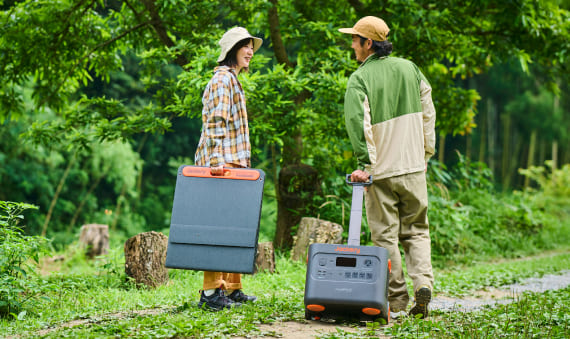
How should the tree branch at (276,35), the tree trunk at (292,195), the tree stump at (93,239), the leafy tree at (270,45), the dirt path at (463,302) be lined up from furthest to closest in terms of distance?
1. the tree stump at (93,239)
2. the tree trunk at (292,195)
3. the tree branch at (276,35)
4. the leafy tree at (270,45)
5. the dirt path at (463,302)

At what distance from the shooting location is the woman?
3609mm

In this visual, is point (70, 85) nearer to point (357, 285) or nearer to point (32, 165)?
point (357, 285)

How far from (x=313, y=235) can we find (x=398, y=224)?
8.73 feet

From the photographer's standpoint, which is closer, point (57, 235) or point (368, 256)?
point (368, 256)

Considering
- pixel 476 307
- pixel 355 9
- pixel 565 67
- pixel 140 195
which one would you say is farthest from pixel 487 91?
pixel 476 307

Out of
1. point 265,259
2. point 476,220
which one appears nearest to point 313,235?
point 265,259

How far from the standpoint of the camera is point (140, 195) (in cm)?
A: 1939

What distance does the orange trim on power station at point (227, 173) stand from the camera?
342 cm

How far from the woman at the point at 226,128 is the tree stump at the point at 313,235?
247 centimetres

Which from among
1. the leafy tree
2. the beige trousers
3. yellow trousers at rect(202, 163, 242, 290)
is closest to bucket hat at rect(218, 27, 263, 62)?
yellow trousers at rect(202, 163, 242, 290)

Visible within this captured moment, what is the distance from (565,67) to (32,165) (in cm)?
1188

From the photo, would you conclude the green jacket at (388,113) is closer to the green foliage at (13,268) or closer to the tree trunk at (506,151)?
the green foliage at (13,268)

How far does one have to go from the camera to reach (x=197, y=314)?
3.36m

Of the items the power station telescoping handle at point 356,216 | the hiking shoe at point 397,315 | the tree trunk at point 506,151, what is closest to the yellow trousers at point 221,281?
the power station telescoping handle at point 356,216
